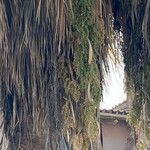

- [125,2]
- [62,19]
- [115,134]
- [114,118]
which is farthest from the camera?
[115,134]

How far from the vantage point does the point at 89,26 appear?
3025 millimetres

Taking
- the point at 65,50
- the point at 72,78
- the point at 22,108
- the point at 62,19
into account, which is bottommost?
the point at 22,108

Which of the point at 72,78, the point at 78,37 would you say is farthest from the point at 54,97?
the point at 78,37

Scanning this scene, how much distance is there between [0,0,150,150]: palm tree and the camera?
119 inches

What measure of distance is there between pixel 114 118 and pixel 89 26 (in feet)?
18.3

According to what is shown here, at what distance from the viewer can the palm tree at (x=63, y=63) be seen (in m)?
3.01

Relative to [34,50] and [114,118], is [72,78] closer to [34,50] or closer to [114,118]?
[34,50]

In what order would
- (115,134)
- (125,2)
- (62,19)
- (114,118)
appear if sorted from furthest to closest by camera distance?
1. (115,134)
2. (114,118)
3. (125,2)
4. (62,19)

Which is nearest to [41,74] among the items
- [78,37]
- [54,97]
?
[54,97]

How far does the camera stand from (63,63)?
123 inches

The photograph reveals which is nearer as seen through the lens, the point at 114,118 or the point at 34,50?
the point at 34,50

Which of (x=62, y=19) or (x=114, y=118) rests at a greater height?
(x=62, y=19)

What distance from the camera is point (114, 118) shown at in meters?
8.47

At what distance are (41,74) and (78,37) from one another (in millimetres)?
423
